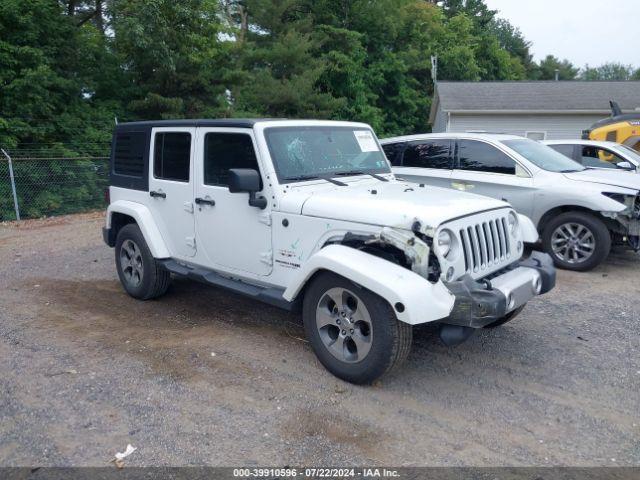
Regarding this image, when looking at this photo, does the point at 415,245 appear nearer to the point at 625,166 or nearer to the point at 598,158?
the point at 625,166

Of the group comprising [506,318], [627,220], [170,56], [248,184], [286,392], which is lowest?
[286,392]

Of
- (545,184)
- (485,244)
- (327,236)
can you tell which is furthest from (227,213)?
(545,184)

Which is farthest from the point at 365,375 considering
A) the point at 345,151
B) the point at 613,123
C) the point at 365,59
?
the point at 365,59

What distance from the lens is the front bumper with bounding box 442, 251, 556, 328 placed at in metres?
3.67

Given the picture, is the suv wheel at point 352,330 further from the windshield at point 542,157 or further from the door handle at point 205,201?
the windshield at point 542,157

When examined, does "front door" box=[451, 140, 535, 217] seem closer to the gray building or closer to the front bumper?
the front bumper

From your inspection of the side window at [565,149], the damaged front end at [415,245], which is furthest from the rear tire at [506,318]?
the side window at [565,149]

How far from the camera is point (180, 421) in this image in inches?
145

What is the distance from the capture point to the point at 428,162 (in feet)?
27.2

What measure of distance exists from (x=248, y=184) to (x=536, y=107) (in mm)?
20979

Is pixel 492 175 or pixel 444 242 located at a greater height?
pixel 492 175

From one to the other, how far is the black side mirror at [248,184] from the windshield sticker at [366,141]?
1.34 metres

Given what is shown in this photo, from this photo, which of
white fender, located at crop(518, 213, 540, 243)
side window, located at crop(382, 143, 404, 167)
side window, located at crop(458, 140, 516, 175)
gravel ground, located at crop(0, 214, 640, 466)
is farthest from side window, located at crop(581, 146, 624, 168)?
white fender, located at crop(518, 213, 540, 243)

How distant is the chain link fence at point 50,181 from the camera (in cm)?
1232
